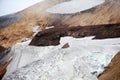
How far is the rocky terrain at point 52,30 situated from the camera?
7.99 meters

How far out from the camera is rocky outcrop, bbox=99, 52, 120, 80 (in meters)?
6.02

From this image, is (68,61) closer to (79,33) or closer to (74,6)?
(79,33)

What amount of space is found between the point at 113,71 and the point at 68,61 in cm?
193

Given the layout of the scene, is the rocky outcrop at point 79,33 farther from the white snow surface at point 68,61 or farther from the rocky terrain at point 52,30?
the white snow surface at point 68,61

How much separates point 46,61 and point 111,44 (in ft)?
7.92

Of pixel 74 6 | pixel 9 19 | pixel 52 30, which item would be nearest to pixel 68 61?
pixel 52 30

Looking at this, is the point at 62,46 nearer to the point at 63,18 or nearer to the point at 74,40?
the point at 74,40

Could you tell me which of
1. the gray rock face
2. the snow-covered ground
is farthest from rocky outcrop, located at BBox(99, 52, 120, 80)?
the gray rock face

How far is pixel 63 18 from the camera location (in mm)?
15141

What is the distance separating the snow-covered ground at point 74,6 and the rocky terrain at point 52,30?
1.26 ft

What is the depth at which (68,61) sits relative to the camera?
7.78 metres

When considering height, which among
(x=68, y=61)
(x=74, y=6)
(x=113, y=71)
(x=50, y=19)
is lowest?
(x=50, y=19)

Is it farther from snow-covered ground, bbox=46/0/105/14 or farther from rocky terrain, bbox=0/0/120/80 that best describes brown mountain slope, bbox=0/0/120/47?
snow-covered ground, bbox=46/0/105/14

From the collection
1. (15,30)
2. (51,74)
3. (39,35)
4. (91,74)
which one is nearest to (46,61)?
(51,74)
